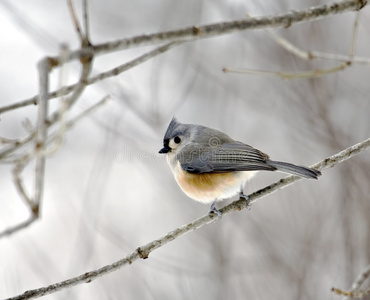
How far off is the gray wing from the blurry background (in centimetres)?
63

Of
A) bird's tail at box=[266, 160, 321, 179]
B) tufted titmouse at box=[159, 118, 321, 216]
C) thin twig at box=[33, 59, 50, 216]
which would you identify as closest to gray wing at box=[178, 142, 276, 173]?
tufted titmouse at box=[159, 118, 321, 216]

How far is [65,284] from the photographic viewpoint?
1.78m

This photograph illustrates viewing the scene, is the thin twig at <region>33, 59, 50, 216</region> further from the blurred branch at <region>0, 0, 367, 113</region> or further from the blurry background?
the blurry background

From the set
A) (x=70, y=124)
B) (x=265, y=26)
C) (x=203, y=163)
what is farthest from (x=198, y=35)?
(x=203, y=163)

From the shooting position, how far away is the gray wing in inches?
108

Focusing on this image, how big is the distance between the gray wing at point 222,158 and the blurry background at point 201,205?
629 millimetres

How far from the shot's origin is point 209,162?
114 inches

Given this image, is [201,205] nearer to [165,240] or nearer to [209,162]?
[209,162]

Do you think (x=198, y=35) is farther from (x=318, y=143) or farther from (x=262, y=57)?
(x=262, y=57)

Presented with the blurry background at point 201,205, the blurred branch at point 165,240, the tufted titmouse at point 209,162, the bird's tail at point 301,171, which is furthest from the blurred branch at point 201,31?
the blurry background at point 201,205

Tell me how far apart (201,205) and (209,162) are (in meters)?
2.00

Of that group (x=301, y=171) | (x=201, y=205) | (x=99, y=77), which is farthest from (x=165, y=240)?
(x=201, y=205)

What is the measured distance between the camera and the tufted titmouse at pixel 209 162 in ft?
9.16

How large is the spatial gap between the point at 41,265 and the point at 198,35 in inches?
135
